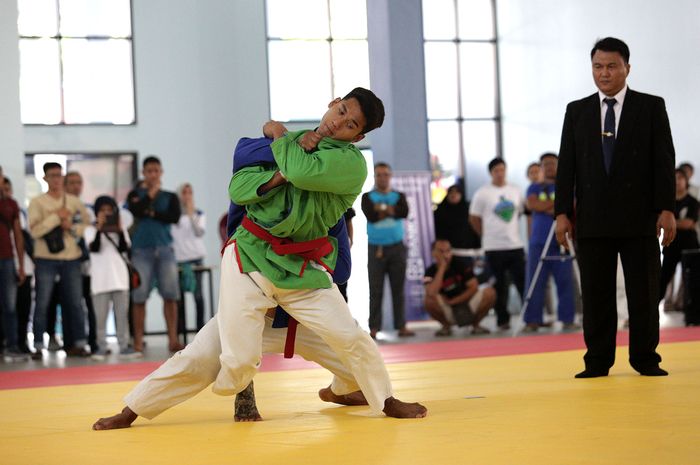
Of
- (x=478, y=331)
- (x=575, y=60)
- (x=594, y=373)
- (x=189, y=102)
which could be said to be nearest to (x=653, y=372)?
(x=594, y=373)

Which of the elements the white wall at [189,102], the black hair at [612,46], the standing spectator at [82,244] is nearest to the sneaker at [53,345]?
the standing spectator at [82,244]

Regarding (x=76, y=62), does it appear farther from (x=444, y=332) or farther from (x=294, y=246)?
(x=294, y=246)

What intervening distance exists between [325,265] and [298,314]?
17 centimetres

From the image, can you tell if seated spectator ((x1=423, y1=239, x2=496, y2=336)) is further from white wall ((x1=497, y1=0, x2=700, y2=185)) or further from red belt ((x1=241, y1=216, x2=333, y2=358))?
red belt ((x1=241, y1=216, x2=333, y2=358))

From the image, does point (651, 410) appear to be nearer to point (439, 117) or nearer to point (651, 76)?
point (651, 76)

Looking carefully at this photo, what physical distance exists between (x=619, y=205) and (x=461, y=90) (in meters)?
11.2

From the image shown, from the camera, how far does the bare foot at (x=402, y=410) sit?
3.08 metres

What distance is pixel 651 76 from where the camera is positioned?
1172cm

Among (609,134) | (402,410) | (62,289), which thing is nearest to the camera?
(402,410)

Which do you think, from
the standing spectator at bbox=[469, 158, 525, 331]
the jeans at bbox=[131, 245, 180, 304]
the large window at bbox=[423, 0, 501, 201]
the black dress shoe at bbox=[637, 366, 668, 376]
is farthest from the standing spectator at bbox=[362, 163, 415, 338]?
the large window at bbox=[423, 0, 501, 201]

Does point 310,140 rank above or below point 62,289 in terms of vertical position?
above

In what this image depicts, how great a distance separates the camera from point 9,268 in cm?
767

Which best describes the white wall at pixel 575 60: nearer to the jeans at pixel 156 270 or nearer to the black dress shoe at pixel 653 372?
the jeans at pixel 156 270

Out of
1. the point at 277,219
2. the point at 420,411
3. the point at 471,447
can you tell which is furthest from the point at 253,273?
the point at 471,447
